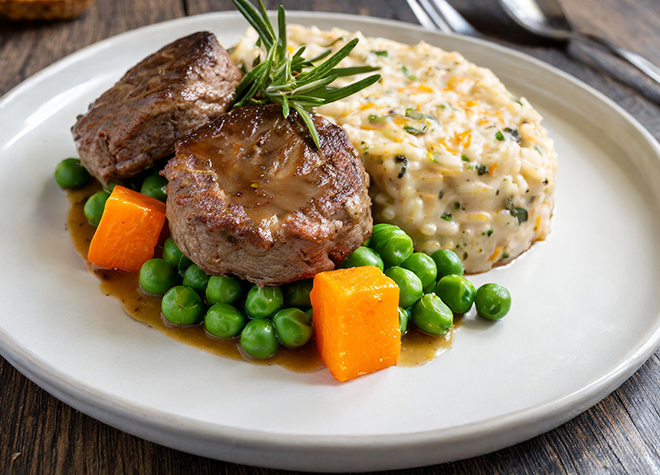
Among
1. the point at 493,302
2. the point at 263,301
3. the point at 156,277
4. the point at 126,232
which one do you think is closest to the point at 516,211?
the point at 493,302

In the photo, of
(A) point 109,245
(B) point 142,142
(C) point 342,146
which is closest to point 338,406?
(C) point 342,146

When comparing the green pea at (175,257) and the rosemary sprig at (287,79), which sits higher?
the rosemary sprig at (287,79)

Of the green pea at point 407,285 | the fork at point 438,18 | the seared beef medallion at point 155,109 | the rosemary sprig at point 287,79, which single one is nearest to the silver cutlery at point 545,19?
the fork at point 438,18

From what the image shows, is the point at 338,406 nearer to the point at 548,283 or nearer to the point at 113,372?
the point at 113,372

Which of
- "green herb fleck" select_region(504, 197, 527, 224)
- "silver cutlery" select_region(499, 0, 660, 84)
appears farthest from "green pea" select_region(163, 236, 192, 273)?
"silver cutlery" select_region(499, 0, 660, 84)

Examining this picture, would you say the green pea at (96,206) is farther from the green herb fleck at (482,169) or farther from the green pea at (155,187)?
the green herb fleck at (482,169)
